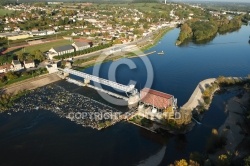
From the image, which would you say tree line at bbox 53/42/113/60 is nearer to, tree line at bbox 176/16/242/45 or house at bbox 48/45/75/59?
house at bbox 48/45/75/59

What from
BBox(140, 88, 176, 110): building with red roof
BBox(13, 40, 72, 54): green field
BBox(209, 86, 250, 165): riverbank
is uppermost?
BBox(13, 40, 72, 54): green field

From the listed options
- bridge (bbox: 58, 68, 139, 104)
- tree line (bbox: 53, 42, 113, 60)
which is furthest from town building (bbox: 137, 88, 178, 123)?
tree line (bbox: 53, 42, 113, 60)

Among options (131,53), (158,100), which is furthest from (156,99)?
(131,53)

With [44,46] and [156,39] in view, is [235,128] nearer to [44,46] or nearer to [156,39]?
[44,46]

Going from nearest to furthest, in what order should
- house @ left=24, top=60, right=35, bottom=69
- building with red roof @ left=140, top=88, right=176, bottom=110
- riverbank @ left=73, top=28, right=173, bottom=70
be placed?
1. building with red roof @ left=140, top=88, right=176, bottom=110
2. house @ left=24, top=60, right=35, bottom=69
3. riverbank @ left=73, top=28, right=173, bottom=70

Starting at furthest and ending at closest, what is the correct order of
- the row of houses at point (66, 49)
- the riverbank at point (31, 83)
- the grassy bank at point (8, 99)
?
1. the row of houses at point (66, 49)
2. the riverbank at point (31, 83)
3. the grassy bank at point (8, 99)

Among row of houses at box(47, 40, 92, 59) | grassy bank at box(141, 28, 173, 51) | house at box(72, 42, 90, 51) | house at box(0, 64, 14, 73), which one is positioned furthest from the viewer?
grassy bank at box(141, 28, 173, 51)

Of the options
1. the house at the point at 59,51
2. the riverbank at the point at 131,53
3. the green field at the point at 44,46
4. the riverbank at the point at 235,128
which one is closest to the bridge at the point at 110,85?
the riverbank at the point at 131,53

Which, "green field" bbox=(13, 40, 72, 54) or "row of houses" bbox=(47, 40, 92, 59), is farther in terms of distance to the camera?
"green field" bbox=(13, 40, 72, 54)

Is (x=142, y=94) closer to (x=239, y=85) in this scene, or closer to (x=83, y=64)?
(x=239, y=85)

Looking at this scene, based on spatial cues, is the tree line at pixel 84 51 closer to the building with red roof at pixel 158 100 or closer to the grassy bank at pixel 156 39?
the grassy bank at pixel 156 39
